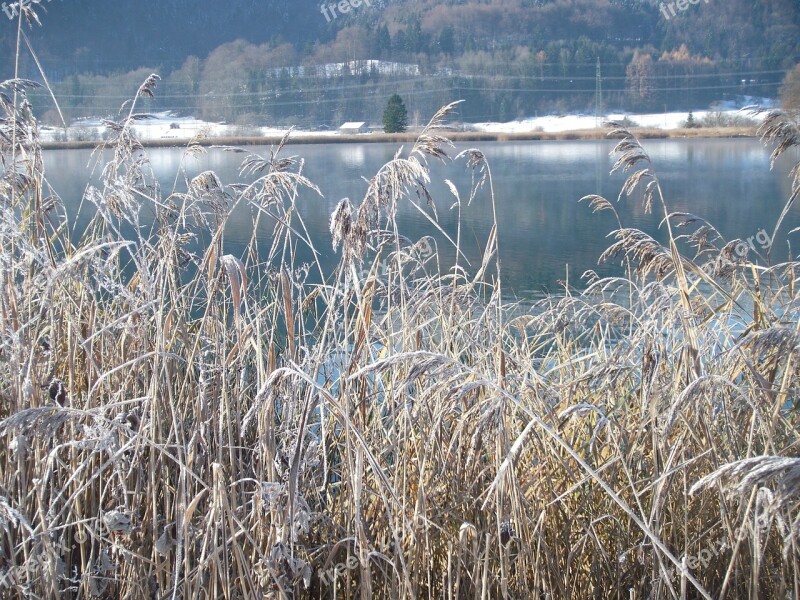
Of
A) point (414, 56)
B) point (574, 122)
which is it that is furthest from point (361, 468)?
point (414, 56)

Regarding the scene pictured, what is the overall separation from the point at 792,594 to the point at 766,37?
46.7 meters

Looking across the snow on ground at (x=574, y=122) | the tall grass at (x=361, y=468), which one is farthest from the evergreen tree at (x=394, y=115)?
the tall grass at (x=361, y=468)

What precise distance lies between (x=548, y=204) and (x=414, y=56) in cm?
2892

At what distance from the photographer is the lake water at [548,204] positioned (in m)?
6.16

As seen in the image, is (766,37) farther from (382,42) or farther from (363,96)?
(363,96)

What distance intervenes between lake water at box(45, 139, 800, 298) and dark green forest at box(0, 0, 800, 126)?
34.9ft

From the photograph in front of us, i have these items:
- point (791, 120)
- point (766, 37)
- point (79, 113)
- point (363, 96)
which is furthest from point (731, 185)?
point (766, 37)

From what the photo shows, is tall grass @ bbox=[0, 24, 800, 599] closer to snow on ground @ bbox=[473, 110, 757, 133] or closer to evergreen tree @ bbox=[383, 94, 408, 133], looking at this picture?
evergreen tree @ bbox=[383, 94, 408, 133]

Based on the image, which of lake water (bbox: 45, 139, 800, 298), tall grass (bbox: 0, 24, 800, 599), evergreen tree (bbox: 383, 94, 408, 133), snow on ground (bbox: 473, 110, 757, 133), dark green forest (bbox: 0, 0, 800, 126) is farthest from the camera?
snow on ground (bbox: 473, 110, 757, 133)

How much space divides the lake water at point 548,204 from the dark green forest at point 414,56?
419 inches

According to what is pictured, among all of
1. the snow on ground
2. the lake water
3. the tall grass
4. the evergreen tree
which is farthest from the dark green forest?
the tall grass

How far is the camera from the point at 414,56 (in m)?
35.8

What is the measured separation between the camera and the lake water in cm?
616

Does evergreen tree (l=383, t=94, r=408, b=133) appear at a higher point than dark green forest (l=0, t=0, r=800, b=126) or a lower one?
lower
